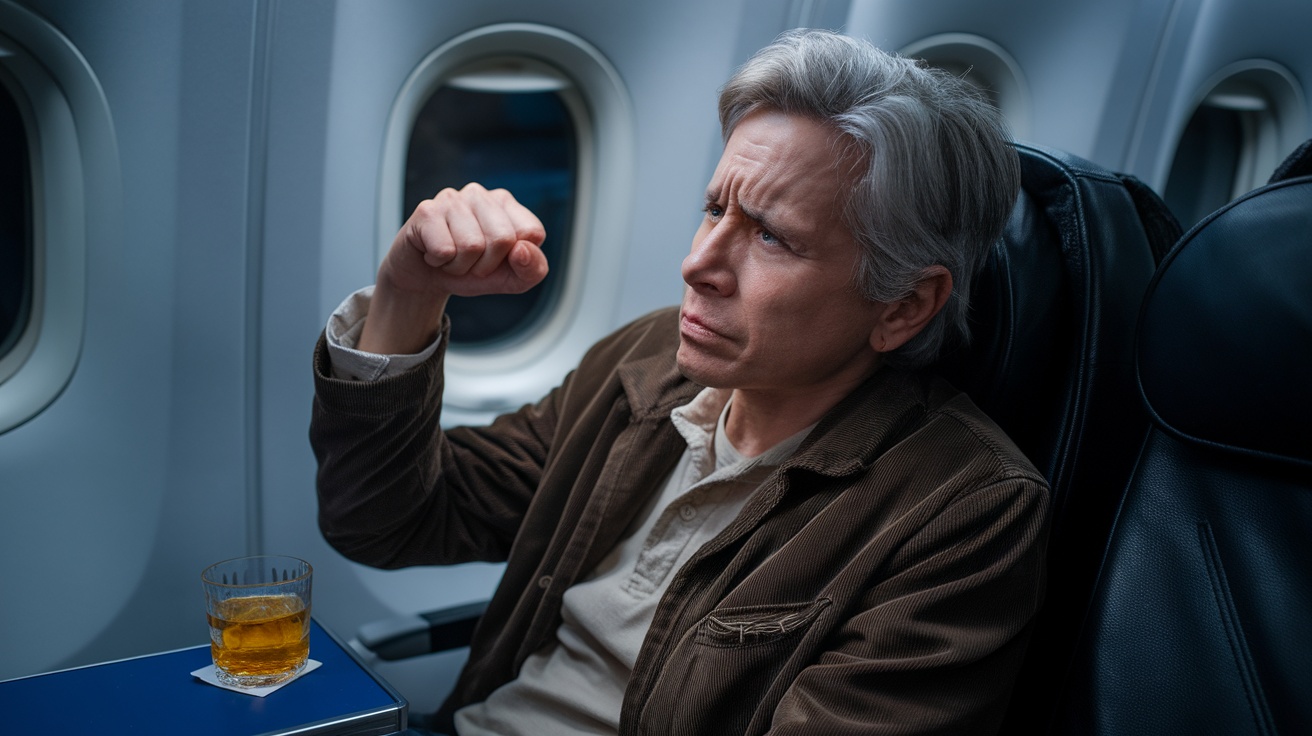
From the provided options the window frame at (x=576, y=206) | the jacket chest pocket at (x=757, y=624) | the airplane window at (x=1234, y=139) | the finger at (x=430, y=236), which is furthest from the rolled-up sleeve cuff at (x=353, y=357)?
the airplane window at (x=1234, y=139)

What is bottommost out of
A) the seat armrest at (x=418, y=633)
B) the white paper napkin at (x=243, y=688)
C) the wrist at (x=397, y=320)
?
the seat armrest at (x=418, y=633)

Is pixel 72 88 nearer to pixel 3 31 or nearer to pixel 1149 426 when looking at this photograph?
pixel 3 31

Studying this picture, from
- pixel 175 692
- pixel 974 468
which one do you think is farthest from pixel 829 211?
pixel 175 692

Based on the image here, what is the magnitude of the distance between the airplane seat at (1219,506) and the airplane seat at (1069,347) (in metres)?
0.09

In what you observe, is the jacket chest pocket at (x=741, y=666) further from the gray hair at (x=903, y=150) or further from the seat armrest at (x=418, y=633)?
the seat armrest at (x=418, y=633)

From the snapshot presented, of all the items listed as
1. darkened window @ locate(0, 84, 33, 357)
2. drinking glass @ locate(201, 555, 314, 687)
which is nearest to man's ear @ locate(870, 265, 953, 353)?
drinking glass @ locate(201, 555, 314, 687)

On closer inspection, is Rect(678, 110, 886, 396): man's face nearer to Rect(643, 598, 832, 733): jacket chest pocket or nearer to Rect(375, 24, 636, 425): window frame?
Rect(643, 598, 832, 733): jacket chest pocket

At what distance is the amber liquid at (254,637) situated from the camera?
1.35 metres

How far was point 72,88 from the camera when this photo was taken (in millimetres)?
1986

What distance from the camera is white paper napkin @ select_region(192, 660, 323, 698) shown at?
1.33 m

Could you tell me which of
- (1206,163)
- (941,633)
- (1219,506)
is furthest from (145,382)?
(1206,163)

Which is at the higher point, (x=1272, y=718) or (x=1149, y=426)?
(x=1149, y=426)

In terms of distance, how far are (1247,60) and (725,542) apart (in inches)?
148

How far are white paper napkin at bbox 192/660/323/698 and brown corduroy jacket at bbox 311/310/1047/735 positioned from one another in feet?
1.06
